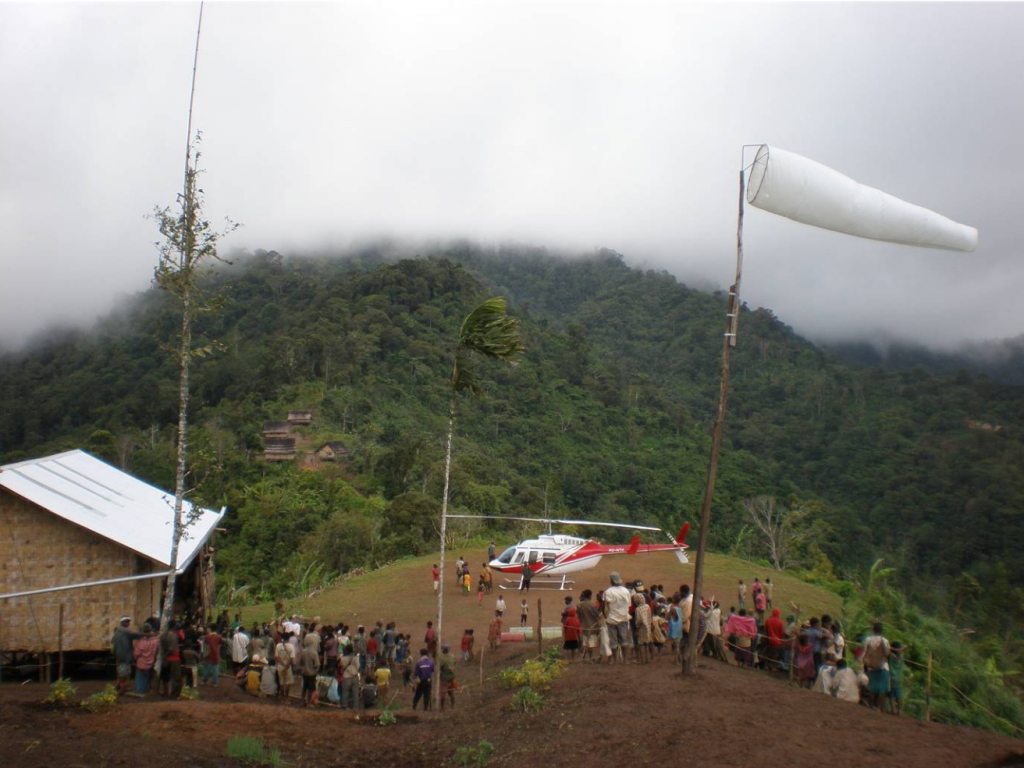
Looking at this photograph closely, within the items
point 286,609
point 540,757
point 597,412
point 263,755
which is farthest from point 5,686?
point 597,412

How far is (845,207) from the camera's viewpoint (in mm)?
7742

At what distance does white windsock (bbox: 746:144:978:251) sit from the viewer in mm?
7625

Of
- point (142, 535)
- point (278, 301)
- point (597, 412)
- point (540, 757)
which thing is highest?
point (278, 301)

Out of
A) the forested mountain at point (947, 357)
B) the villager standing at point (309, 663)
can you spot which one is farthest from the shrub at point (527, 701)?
the forested mountain at point (947, 357)

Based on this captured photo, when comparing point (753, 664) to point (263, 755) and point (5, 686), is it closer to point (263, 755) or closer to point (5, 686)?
point (263, 755)

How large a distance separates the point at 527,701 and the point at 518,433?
42096mm

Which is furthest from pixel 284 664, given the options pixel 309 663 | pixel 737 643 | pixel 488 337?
pixel 737 643

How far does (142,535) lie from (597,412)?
46.3 m

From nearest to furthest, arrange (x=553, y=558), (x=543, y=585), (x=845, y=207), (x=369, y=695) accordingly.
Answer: (x=845, y=207)
(x=369, y=695)
(x=553, y=558)
(x=543, y=585)

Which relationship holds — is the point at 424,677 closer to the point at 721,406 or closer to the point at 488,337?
the point at 488,337

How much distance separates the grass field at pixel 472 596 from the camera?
65.2ft

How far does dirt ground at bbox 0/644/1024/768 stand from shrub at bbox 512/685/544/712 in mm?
149

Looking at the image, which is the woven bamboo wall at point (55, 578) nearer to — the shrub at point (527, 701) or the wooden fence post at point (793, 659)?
the shrub at point (527, 701)

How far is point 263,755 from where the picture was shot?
8.57 metres
